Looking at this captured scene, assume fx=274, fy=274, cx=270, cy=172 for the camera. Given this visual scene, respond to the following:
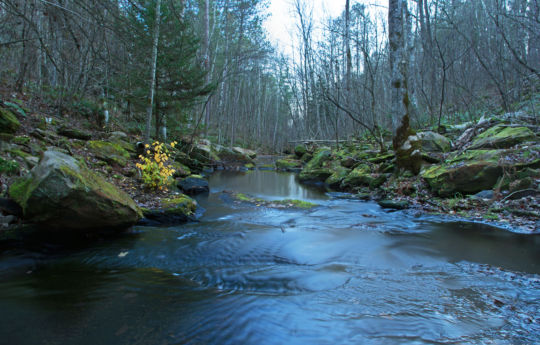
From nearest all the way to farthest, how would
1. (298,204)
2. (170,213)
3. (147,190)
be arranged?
(170,213) < (147,190) < (298,204)

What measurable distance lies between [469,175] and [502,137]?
2.12m

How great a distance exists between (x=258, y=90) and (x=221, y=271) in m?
33.6

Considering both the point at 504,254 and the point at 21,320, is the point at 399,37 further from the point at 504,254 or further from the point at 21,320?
the point at 21,320

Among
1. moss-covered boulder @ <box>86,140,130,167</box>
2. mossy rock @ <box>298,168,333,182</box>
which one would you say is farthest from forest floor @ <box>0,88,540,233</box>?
mossy rock @ <box>298,168,333,182</box>

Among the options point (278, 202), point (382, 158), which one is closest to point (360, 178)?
point (382, 158)

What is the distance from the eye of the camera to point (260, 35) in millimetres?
26328

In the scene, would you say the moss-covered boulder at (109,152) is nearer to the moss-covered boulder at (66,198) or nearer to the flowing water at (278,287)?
the flowing water at (278,287)

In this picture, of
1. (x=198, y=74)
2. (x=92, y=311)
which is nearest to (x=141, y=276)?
(x=92, y=311)

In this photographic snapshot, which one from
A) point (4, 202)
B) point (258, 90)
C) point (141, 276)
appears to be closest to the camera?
point (141, 276)

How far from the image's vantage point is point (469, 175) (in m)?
6.63

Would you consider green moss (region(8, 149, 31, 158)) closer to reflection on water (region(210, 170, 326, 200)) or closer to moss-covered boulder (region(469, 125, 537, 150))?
reflection on water (region(210, 170, 326, 200))

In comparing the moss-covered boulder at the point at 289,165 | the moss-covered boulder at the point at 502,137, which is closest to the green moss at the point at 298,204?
the moss-covered boulder at the point at 502,137

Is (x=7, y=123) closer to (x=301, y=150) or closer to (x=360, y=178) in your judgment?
(x=360, y=178)

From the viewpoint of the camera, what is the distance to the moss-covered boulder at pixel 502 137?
732cm
